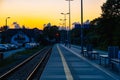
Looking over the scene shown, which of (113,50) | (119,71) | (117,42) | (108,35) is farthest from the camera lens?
(108,35)

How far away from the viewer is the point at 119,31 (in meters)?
84.1

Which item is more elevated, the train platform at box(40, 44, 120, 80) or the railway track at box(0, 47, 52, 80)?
the train platform at box(40, 44, 120, 80)

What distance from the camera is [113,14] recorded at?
95.4m

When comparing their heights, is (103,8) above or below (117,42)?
above

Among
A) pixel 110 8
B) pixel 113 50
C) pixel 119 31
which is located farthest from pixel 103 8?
pixel 113 50

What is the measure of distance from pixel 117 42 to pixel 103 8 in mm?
17963

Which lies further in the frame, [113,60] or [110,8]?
[110,8]

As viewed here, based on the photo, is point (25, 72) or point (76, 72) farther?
point (25, 72)

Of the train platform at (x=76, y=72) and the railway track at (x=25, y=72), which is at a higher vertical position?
the train platform at (x=76, y=72)

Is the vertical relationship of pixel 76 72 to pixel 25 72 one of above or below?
above

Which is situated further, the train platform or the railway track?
the railway track

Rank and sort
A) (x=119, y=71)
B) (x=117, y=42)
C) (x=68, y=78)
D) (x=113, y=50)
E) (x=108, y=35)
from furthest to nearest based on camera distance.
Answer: (x=108, y=35)
(x=117, y=42)
(x=113, y=50)
(x=119, y=71)
(x=68, y=78)

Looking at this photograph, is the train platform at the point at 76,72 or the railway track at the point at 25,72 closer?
the train platform at the point at 76,72

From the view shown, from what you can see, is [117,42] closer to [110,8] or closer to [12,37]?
[110,8]
